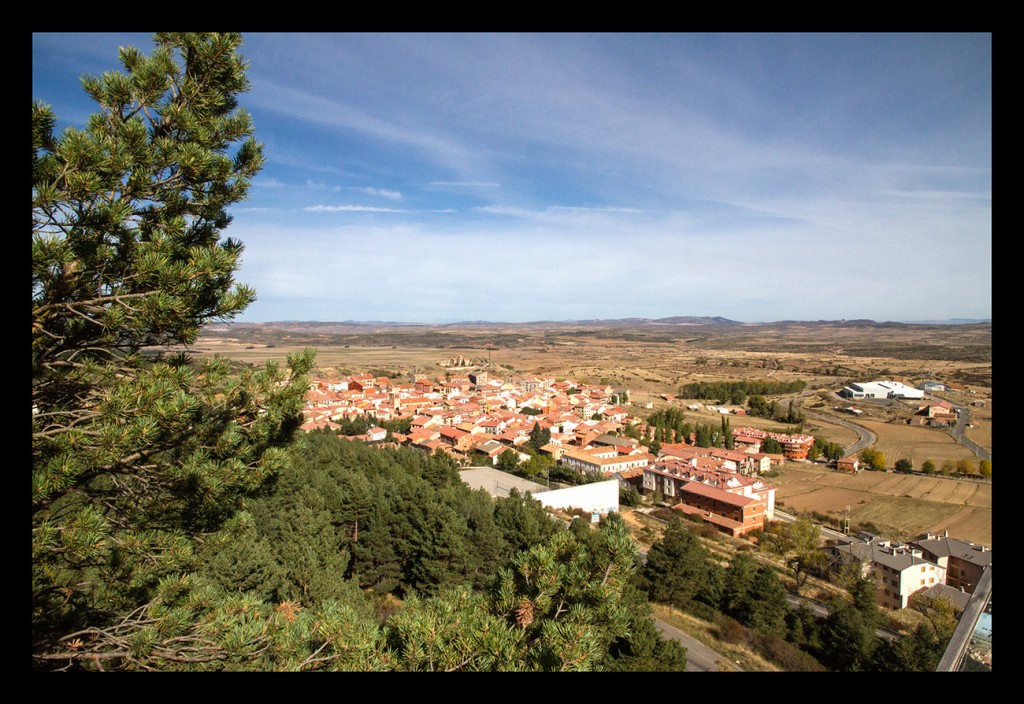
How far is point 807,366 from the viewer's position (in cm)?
3475

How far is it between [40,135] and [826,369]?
34.0 metres

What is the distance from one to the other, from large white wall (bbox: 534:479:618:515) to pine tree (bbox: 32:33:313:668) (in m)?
15.5

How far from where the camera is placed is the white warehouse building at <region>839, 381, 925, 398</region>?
29.0 feet

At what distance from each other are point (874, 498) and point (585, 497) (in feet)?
33.9

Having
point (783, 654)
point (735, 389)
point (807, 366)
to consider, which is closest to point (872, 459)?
point (783, 654)

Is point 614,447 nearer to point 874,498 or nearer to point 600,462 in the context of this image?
point 600,462

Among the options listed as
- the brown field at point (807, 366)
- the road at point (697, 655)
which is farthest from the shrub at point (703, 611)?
the brown field at point (807, 366)

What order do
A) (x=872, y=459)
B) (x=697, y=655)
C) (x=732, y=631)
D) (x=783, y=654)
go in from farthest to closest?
(x=872, y=459) → (x=732, y=631) → (x=697, y=655) → (x=783, y=654)

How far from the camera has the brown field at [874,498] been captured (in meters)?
12.9

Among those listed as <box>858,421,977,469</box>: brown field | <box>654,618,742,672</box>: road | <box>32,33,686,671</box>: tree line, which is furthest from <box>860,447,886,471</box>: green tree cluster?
<box>32,33,686,671</box>: tree line

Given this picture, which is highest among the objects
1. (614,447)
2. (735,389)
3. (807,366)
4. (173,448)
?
(173,448)

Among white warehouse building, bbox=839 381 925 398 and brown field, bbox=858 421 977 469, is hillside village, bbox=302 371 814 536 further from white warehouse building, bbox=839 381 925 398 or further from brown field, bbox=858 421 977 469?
white warehouse building, bbox=839 381 925 398

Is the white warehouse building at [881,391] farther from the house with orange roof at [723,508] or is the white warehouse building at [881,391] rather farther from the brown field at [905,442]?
the house with orange roof at [723,508]
